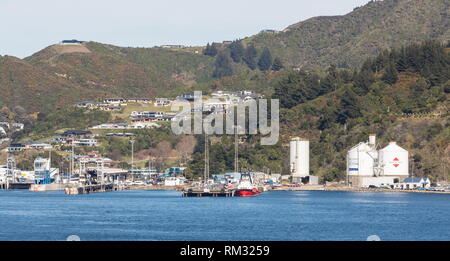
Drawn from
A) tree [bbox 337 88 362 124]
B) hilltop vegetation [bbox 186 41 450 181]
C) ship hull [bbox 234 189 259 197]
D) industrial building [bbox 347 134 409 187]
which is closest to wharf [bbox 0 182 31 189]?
hilltop vegetation [bbox 186 41 450 181]

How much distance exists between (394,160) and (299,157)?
22.6m

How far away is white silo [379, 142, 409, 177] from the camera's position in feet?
479

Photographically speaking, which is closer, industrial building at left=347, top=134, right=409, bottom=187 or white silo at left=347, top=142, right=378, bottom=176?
industrial building at left=347, top=134, right=409, bottom=187

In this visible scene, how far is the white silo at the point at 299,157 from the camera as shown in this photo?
→ 16362 cm

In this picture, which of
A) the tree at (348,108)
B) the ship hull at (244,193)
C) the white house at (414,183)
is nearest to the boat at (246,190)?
the ship hull at (244,193)

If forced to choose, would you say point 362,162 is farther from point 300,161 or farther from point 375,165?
point 300,161

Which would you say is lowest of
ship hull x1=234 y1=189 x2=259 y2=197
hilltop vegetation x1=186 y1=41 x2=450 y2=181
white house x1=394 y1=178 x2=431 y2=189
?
ship hull x1=234 y1=189 x2=259 y2=197

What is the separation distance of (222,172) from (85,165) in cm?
3831

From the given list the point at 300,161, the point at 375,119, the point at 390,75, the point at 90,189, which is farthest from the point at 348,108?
the point at 90,189

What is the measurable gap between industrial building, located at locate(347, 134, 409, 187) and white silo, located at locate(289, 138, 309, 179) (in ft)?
36.6

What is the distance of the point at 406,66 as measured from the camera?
191250 millimetres

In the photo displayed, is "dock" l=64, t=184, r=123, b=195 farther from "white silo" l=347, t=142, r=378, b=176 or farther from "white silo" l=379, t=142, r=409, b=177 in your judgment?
"white silo" l=379, t=142, r=409, b=177

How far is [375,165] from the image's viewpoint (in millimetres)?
150000
